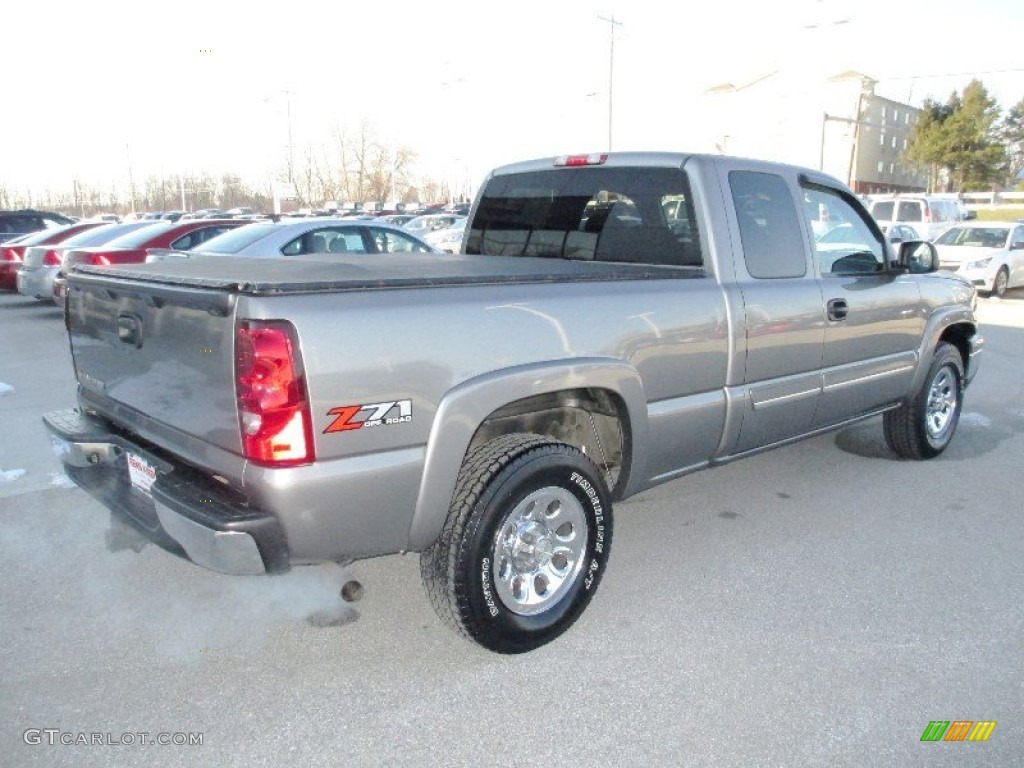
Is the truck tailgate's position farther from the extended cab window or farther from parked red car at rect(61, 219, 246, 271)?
parked red car at rect(61, 219, 246, 271)

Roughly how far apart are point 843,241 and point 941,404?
6.00ft

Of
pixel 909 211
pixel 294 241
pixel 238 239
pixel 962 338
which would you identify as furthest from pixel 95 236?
pixel 909 211

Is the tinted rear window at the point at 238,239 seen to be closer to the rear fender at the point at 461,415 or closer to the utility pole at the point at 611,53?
the rear fender at the point at 461,415

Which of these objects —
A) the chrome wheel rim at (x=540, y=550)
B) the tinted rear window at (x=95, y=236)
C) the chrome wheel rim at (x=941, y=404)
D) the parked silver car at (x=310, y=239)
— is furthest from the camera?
the tinted rear window at (x=95, y=236)

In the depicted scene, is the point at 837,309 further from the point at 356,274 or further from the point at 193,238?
the point at 193,238

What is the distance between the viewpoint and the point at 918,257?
496cm

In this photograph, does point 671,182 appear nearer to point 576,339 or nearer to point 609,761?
point 576,339

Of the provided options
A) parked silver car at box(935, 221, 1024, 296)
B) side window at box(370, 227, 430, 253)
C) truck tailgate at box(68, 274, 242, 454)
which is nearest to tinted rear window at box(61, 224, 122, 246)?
side window at box(370, 227, 430, 253)

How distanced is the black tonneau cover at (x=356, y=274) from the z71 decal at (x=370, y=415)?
384mm

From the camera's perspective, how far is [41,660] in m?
3.06

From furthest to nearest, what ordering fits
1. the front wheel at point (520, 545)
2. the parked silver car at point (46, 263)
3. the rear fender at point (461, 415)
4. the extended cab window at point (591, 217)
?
the parked silver car at point (46, 263)
the extended cab window at point (591, 217)
the front wheel at point (520, 545)
the rear fender at point (461, 415)

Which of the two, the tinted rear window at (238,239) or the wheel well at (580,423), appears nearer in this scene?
the wheel well at (580,423)

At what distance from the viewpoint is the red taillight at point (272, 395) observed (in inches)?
95.1

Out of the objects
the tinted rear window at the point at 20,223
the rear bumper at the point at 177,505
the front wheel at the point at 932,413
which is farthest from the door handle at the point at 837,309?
the tinted rear window at the point at 20,223
